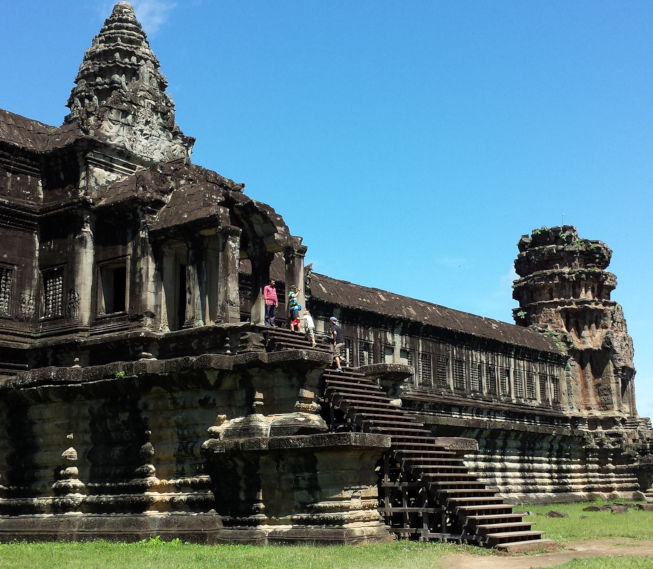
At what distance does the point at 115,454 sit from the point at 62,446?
152 cm

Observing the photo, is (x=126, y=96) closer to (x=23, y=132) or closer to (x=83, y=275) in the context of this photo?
(x=23, y=132)

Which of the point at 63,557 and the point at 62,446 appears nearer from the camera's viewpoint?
the point at 63,557

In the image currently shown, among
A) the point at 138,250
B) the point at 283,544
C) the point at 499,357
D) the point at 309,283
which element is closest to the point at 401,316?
the point at 309,283

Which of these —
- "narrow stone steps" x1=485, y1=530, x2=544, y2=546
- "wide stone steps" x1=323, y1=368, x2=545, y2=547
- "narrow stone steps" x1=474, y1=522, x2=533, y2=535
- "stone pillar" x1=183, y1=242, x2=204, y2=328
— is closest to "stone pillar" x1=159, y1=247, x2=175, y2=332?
"stone pillar" x1=183, y1=242, x2=204, y2=328

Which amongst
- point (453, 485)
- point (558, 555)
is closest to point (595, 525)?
point (453, 485)

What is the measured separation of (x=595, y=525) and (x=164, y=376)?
40.0 ft

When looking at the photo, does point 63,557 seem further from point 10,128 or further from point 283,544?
point 10,128

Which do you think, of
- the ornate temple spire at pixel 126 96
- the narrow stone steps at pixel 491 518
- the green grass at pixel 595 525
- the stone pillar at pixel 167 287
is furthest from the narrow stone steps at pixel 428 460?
the ornate temple spire at pixel 126 96

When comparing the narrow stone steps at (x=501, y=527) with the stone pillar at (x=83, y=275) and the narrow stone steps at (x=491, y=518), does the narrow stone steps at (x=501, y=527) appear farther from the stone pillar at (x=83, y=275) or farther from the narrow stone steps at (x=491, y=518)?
the stone pillar at (x=83, y=275)

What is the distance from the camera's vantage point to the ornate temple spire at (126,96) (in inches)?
856

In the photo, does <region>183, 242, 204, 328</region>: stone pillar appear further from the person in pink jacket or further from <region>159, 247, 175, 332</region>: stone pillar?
Answer: the person in pink jacket

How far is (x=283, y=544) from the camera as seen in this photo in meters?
16.3

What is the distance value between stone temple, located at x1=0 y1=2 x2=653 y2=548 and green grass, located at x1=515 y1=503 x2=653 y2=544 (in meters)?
2.90

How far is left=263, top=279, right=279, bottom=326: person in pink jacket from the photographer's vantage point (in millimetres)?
20766
